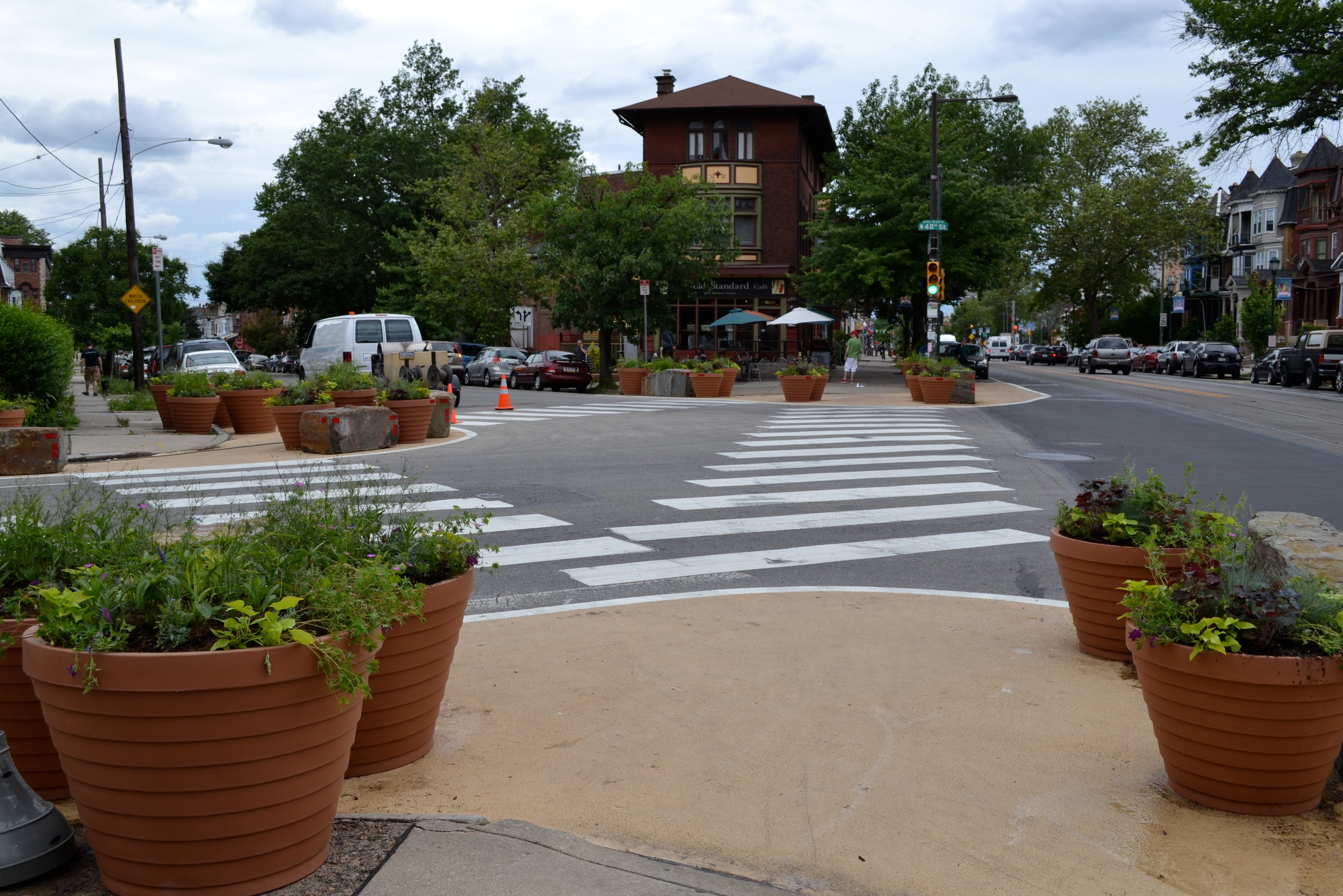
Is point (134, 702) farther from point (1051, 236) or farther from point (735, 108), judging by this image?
point (1051, 236)

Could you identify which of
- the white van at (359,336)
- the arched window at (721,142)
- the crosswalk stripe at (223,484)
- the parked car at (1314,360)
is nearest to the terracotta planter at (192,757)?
the crosswalk stripe at (223,484)

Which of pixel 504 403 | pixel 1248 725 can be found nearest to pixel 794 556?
pixel 1248 725

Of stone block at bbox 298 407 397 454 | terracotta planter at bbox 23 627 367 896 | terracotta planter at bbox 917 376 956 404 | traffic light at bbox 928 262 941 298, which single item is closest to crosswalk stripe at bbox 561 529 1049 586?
terracotta planter at bbox 23 627 367 896

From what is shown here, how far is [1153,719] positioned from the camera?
158 inches

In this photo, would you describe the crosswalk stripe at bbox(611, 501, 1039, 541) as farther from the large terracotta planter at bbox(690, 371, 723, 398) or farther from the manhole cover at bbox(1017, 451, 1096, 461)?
Answer: the large terracotta planter at bbox(690, 371, 723, 398)

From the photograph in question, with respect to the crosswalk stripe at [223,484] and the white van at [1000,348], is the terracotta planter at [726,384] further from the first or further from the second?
the white van at [1000,348]

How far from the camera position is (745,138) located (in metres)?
49.7

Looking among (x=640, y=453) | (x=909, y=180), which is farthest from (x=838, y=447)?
(x=909, y=180)

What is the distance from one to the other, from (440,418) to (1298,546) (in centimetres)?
1389

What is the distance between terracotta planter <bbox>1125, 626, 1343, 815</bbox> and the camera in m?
3.62

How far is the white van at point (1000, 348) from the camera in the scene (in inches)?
3893

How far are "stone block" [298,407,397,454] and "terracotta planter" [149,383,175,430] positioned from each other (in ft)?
14.4

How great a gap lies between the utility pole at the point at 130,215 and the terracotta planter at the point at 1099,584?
27882 mm

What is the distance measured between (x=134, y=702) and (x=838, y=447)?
43.8 ft
